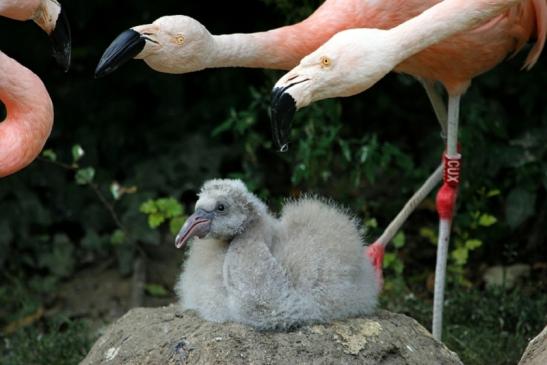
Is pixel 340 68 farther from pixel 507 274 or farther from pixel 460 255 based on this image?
Answer: pixel 507 274

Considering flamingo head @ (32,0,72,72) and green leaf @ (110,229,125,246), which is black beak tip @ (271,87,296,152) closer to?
flamingo head @ (32,0,72,72)

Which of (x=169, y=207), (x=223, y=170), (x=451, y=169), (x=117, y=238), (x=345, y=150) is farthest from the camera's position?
(x=223, y=170)

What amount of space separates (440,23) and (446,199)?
44.8 inches

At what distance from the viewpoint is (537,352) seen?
11.8 ft

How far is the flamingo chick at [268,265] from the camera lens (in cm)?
350

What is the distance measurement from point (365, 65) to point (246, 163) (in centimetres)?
218

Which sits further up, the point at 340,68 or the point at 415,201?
the point at 340,68

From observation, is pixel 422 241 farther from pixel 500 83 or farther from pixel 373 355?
pixel 373 355

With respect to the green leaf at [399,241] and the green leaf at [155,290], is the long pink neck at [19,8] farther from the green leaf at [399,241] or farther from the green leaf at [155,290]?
the green leaf at [399,241]

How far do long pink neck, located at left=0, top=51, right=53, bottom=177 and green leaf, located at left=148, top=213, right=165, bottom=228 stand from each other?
1.82m

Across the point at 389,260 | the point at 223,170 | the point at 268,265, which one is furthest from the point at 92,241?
the point at 268,265

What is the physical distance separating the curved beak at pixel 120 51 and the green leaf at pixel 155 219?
5.72ft

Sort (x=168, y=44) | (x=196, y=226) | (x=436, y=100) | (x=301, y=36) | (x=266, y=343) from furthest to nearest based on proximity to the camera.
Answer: (x=436, y=100)
(x=301, y=36)
(x=168, y=44)
(x=196, y=226)
(x=266, y=343)

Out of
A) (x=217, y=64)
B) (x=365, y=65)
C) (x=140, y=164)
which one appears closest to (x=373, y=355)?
(x=365, y=65)
